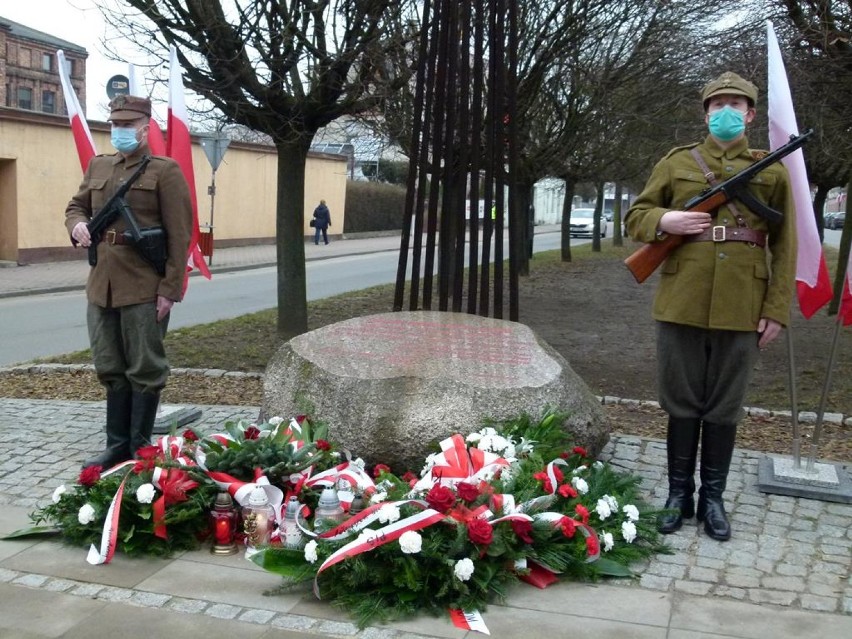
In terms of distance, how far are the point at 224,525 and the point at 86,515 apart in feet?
2.03

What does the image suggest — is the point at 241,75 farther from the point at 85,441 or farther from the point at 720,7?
the point at 720,7

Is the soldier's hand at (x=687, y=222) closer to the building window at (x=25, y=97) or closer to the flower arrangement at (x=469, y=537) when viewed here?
the flower arrangement at (x=469, y=537)

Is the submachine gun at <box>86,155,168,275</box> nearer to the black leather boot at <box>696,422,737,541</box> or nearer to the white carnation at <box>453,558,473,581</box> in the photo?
the white carnation at <box>453,558,473,581</box>

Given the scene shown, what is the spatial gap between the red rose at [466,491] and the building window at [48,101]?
226 feet

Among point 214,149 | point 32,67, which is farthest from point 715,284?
point 32,67

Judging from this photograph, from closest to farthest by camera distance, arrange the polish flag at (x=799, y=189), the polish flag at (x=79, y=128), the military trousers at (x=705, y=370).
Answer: the military trousers at (x=705, y=370), the polish flag at (x=799, y=189), the polish flag at (x=79, y=128)

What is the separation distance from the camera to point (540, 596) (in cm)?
403

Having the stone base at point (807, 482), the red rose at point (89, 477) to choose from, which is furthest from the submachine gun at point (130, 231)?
the stone base at point (807, 482)

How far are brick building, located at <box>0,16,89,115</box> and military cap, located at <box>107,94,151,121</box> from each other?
195ft

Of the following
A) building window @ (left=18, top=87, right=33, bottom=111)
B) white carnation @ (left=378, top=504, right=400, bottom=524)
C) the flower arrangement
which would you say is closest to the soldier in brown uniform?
the flower arrangement

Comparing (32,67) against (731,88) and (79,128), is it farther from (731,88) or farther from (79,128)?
(731,88)

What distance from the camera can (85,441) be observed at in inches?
250

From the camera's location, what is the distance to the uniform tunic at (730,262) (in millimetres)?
4570

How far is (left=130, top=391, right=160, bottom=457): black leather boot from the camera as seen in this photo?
549cm
